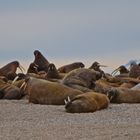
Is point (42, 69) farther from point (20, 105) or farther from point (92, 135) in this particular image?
point (92, 135)

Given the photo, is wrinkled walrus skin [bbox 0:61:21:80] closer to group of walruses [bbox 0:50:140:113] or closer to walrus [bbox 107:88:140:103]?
group of walruses [bbox 0:50:140:113]

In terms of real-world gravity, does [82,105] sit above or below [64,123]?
above

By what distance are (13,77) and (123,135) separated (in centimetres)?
1122

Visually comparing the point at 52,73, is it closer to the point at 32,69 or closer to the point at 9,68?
the point at 32,69

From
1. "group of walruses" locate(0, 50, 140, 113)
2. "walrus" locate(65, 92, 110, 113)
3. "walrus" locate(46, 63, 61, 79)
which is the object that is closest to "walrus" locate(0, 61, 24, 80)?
"group of walruses" locate(0, 50, 140, 113)

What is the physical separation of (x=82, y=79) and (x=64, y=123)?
16.2ft

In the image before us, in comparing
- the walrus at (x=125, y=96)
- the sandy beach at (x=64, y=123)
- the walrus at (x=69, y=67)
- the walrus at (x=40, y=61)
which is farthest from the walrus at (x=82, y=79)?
the walrus at (x=69, y=67)

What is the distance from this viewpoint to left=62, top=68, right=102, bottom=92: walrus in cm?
1427

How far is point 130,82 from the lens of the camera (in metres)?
16.1

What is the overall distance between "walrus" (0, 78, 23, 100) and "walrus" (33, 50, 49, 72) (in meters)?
4.91

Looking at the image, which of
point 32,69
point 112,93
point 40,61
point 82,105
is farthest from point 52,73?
point 82,105

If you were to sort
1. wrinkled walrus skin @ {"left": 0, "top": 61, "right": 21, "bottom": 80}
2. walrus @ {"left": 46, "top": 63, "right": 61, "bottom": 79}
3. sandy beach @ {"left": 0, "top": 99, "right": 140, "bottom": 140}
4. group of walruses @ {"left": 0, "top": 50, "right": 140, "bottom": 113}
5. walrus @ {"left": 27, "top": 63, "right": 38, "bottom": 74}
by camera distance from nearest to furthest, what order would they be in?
1. sandy beach @ {"left": 0, "top": 99, "right": 140, "bottom": 140}
2. group of walruses @ {"left": 0, "top": 50, "right": 140, "bottom": 113}
3. walrus @ {"left": 46, "top": 63, "right": 61, "bottom": 79}
4. walrus @ {"left": 27, "top": 63, "right": 38, "bottom": 74}
5. wrinkled walrus skin @ {"left": 0, "top": 61, "right": 21, "bottom": 80}

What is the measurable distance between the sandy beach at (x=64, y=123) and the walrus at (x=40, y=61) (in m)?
7.32

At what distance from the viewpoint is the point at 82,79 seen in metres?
14.4
